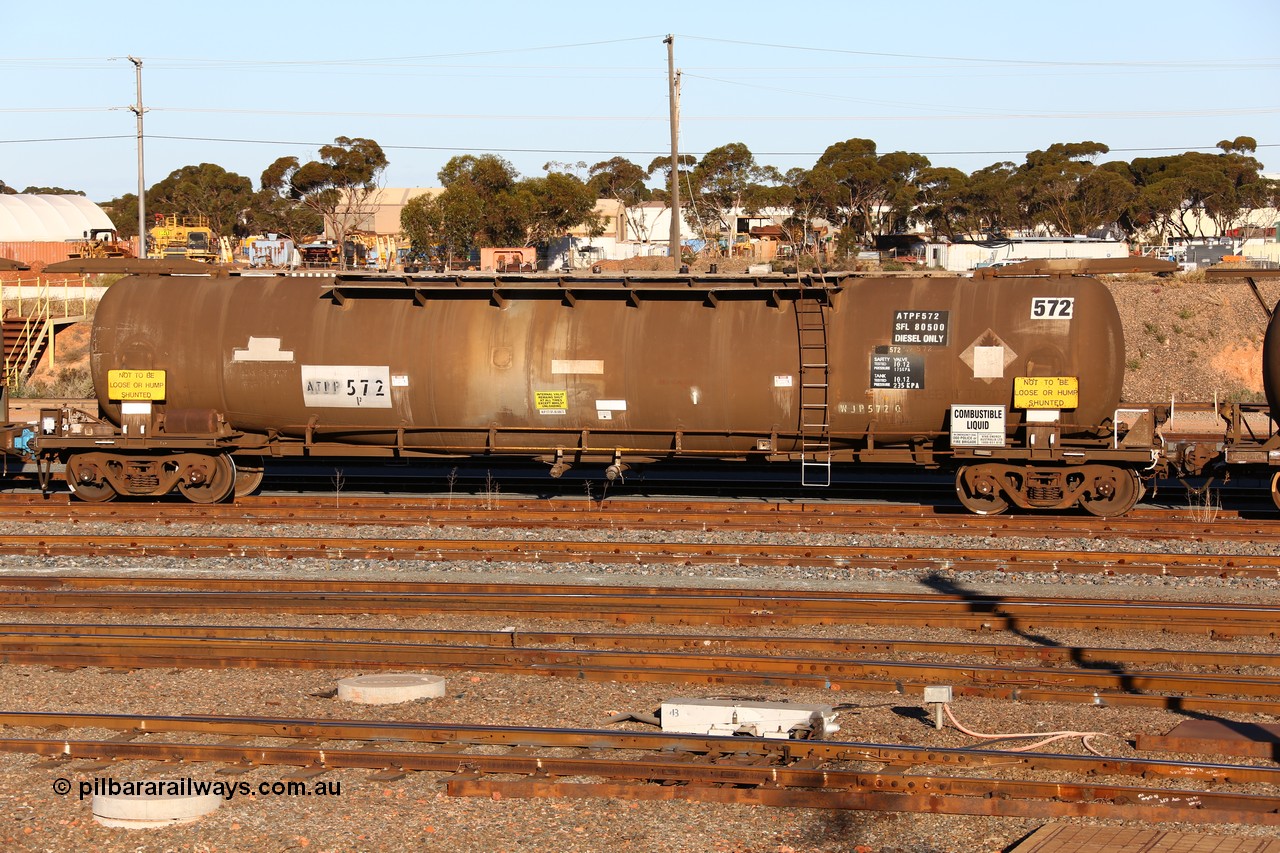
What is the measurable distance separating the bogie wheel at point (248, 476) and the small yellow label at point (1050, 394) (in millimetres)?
11695

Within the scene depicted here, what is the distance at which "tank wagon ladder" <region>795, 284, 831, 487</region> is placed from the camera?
1705 cm

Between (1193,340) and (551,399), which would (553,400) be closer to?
(551,399)

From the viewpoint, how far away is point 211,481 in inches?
730

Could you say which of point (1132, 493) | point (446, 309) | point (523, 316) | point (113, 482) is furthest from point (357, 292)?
point (1132, 493)

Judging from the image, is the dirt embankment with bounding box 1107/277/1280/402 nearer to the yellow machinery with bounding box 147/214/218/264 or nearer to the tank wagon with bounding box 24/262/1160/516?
the tank wagon with bounding box 24/262/1160/516

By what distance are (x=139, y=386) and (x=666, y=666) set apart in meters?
11.3

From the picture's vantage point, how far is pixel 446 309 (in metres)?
18.0

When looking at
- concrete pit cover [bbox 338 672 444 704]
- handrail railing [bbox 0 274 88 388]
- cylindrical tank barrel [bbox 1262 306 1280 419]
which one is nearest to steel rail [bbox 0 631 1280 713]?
concrete pit cover [bbox 338 672 444 704]

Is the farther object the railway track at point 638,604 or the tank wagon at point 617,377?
the tank wagon at point 617,377

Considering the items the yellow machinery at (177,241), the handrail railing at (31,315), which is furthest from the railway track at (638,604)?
the yellow machinery at (177,241)

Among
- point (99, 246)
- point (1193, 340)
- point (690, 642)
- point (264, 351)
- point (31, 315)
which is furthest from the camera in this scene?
point (99, 246)

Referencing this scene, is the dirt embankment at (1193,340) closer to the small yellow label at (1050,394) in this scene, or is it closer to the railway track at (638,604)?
the small yellow label at (1050,394)

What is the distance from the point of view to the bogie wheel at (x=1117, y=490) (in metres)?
17.1

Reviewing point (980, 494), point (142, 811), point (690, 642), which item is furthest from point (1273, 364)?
point (142, 811)
